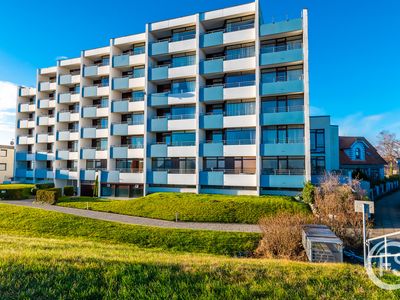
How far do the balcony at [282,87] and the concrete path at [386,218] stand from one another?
13.6 meters

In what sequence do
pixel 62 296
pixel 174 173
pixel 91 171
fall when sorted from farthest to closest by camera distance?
pixel 91 171
pixel 174 173
pixel 62 296

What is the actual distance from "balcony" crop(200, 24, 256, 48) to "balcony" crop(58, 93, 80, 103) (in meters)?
21.5

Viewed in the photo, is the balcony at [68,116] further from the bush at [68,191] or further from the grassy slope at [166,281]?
the grassy slope at [166,281]

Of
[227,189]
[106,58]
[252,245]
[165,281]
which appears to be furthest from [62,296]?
[106,58]

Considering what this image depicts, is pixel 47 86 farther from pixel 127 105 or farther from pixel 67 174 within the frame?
pixel 127 105

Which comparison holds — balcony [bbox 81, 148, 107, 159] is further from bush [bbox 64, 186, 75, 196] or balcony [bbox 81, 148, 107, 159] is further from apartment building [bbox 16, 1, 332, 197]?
bush [bbox 64, 186, 75, 196]

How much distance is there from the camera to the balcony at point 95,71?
3419 cm

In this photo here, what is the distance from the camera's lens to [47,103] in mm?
39812

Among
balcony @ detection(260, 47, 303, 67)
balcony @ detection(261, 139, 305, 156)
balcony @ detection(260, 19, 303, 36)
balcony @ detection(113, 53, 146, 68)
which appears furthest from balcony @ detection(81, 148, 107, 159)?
balcony @ detection(260, 19, 303, 36)

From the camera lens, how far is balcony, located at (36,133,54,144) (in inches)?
1527

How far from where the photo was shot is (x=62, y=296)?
4.43 metres

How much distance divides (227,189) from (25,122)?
39.8 metres

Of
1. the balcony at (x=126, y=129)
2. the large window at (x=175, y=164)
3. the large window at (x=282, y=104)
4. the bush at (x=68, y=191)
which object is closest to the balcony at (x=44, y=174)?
the bush at (x=68, y=191)

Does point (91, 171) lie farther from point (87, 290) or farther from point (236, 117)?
point (87, 290)
